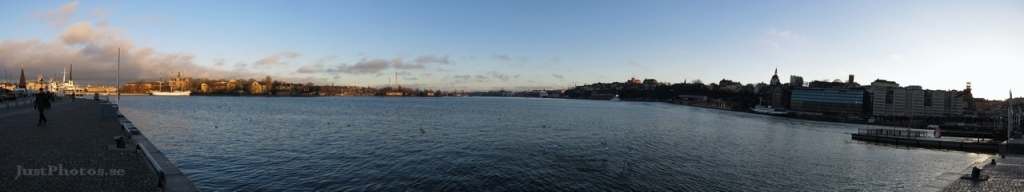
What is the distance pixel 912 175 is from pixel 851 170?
8.63 feet

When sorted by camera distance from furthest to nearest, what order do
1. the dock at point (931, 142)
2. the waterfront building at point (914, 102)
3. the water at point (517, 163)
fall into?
1. the waterfront building at point (914, 102)
2. the dock at point (931, 142)
3. the water at point (517, 163)

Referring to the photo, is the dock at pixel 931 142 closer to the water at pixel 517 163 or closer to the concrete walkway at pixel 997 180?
the water at pixel 517 163

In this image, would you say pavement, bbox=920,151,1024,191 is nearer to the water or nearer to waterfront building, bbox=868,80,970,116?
the water

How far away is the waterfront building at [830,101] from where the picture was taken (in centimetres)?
11894

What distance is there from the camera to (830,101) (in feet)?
409

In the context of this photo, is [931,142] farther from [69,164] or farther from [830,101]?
[830,101]

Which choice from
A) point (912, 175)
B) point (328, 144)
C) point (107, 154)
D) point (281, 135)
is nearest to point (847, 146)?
point (912, 175)

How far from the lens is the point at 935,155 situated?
3167 centimetres

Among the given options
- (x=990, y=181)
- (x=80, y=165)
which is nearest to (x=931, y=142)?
(x=990, y=181)

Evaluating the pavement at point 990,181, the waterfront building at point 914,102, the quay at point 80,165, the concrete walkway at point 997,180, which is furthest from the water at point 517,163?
the waterfront building at point 914,102

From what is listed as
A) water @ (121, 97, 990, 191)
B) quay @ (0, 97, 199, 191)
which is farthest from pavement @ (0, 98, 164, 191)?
water @ (121, 97, 990, 191)

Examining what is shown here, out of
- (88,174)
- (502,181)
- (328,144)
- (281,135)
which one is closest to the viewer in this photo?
(88,174)

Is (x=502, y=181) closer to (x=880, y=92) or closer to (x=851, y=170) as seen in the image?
(x=851, y=170)

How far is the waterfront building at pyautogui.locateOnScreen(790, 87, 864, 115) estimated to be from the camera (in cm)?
11894
